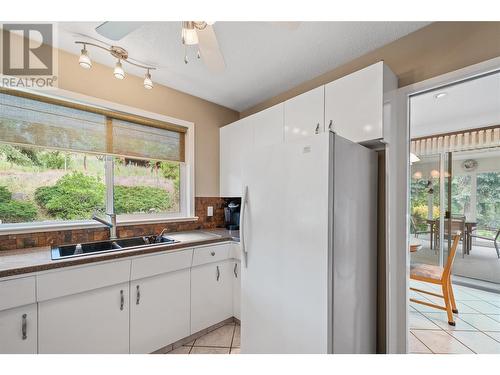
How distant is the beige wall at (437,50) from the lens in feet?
4.32

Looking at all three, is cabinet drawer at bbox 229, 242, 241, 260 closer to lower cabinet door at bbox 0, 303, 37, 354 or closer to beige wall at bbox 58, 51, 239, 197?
beige wall at bbox 58, 51, 239, 197

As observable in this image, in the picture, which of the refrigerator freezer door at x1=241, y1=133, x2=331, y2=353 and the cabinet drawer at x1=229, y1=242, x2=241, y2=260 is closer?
the refrigerator freezer door at x1=241, y1=133, x2=331, y2=353

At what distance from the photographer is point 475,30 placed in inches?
52.7

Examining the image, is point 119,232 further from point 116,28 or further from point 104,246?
point 116,28

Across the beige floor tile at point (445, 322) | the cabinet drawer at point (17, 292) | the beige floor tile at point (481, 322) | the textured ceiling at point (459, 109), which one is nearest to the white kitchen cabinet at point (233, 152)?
the textured ceiling at point (459, 109)

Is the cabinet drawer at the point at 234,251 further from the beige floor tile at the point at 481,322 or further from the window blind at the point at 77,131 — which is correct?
the beige floor tile at the point at 481,322

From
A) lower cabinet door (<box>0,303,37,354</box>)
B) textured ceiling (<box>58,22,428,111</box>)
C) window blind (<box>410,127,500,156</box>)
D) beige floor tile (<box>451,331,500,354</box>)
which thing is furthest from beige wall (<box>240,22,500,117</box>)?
lower cabinet door (<box>0,303,37,354</box>)

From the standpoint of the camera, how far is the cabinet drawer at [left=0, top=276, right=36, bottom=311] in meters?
1.18

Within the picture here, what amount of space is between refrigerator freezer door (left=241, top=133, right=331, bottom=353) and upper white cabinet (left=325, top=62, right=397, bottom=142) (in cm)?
53

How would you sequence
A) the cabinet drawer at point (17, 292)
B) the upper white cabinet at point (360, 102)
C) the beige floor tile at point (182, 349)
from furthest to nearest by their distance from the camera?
the beige floor tile at point (182, 349) < the upper white cabinet at point (360, 102) < the cabinet drawer at point (17, 292)

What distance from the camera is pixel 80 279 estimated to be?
1.41m

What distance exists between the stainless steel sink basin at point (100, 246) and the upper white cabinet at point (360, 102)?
1.65 meters
